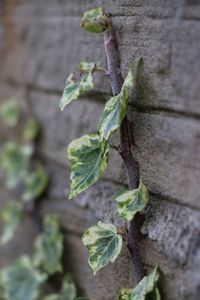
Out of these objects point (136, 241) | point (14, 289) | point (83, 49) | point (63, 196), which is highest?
point (83, 49)

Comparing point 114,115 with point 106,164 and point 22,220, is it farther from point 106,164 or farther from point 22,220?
point 22,220

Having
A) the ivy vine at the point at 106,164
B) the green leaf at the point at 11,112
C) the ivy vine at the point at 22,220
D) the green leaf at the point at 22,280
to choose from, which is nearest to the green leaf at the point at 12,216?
the ivy vine at the point at 22,220

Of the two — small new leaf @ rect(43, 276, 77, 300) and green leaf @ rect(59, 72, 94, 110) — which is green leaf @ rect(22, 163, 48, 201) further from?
green leaf @ rect(59, 72, 94, 110)

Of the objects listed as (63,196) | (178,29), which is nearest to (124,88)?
(178,29)

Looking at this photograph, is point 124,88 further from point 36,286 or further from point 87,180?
point 36,286

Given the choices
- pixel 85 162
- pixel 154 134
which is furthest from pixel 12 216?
pixel 154 134

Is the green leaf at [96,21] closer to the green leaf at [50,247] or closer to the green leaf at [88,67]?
the green leaf at [88,67]

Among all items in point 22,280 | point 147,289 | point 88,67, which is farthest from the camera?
point 22,280

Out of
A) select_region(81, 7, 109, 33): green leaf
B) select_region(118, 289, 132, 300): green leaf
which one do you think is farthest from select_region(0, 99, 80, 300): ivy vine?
select_region(81, 7, 109, 33): green leaf
